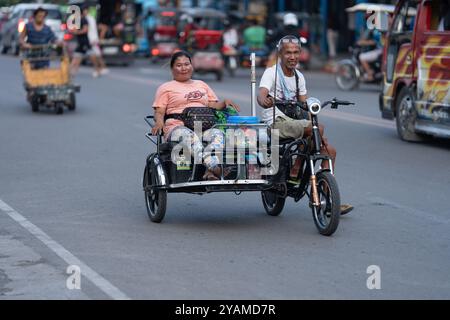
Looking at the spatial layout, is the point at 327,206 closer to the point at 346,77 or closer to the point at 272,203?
the point at 272,203

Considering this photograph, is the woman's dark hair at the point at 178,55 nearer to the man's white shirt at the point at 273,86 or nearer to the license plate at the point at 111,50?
the man's white shirt at the point at 273,86

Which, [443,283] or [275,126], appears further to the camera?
[275,126]

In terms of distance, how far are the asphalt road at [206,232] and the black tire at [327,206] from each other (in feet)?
0.41

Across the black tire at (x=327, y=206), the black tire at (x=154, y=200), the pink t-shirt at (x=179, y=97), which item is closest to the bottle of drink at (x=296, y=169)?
the black tire at (x=327, y=206)

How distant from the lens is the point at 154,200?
32.2ft

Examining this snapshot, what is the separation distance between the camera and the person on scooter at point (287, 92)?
9.42 meters

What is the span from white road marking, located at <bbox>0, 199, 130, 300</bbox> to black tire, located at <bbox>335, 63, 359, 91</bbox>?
1656cm

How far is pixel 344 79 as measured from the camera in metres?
26.9

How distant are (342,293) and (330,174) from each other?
6.58ft

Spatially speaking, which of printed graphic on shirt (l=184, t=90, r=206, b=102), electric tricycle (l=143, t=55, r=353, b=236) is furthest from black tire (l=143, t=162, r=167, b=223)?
printed graphic on shirt (l=184, t=90, r=206, b=102)

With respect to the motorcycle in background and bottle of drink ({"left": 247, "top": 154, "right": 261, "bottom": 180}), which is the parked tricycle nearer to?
the motorcycle in background

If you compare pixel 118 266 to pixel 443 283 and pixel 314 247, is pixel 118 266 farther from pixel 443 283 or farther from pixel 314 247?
pixel 443 283

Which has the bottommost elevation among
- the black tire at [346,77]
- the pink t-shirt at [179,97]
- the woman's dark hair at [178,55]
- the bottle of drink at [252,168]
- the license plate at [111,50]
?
the license plate at [111,50]
